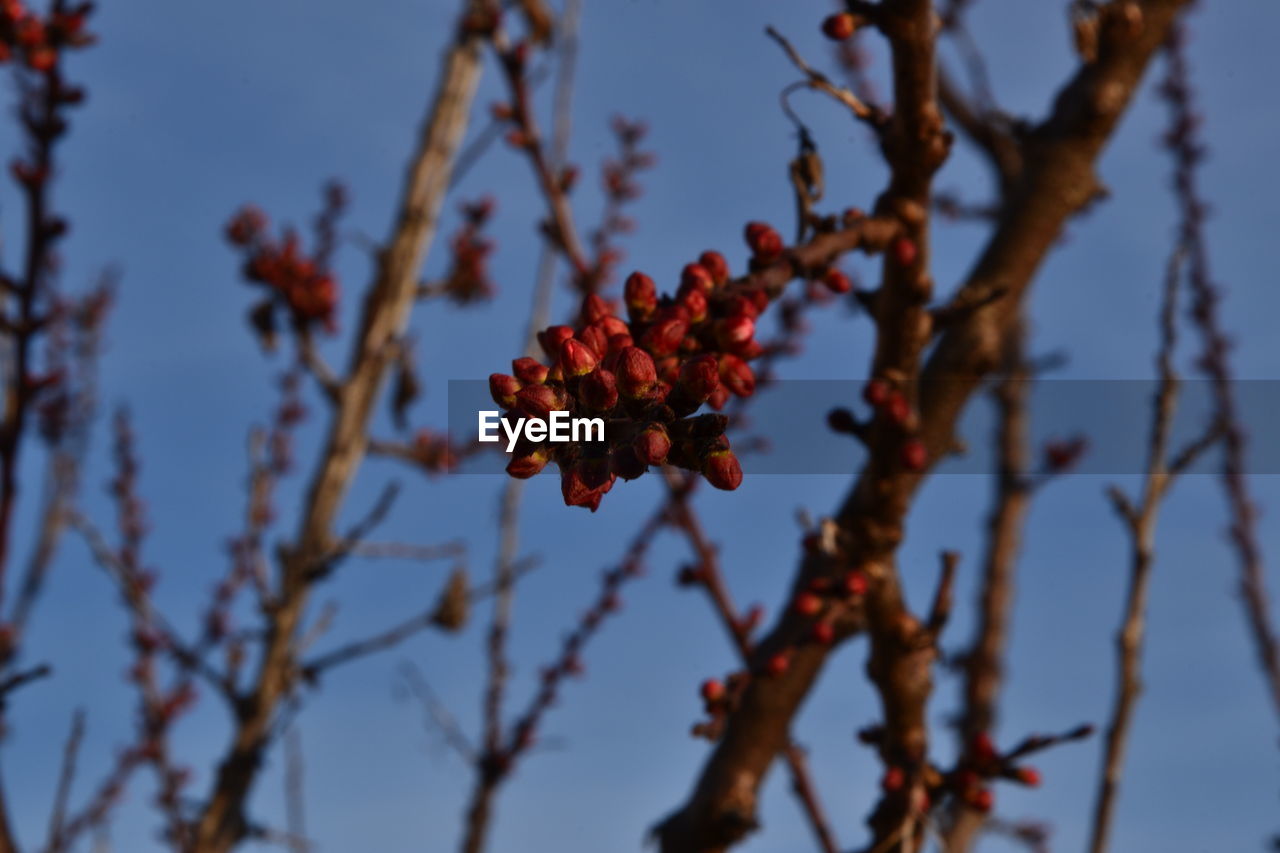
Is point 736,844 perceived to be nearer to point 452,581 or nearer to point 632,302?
point 632,302

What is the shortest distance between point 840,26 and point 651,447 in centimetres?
114

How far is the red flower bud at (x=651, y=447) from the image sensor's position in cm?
82

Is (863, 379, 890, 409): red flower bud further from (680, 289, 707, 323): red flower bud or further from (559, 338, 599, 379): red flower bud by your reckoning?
(559, 338, 599, 379): red flower bud

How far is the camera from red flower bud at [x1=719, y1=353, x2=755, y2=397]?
1.30m

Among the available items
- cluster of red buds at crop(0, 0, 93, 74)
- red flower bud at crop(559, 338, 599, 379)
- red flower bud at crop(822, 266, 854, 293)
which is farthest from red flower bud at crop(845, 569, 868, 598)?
cluster of red buds at crop(0, 0, 93, 74)

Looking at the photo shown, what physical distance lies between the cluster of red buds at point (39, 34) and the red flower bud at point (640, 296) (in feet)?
9.99

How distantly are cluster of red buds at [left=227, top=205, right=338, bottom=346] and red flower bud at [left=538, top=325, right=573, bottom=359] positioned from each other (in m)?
4.05

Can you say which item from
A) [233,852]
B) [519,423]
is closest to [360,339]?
[233,852]

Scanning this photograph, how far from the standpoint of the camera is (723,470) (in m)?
0.84

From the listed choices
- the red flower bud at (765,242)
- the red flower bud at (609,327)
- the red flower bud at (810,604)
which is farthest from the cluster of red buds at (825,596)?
the red flower bud at (609,327)

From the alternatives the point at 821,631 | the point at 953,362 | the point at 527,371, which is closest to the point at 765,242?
the point at 527,371

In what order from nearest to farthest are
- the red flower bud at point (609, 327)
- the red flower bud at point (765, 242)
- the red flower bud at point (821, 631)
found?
the red flower bud at point (609, 327) < the red flower bud at point (765, 242) < the red flower bud at point (821, 631)

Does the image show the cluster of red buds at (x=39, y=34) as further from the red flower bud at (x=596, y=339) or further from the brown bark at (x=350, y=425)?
the red flower bud at (x=596, y=339)

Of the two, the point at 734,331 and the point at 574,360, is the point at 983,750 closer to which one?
the point at 734,331
